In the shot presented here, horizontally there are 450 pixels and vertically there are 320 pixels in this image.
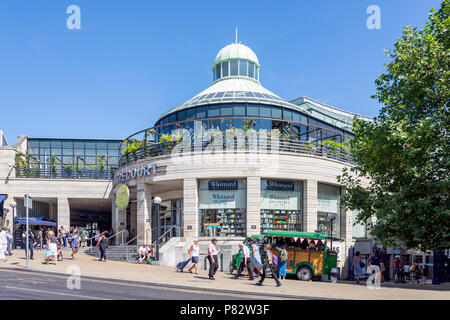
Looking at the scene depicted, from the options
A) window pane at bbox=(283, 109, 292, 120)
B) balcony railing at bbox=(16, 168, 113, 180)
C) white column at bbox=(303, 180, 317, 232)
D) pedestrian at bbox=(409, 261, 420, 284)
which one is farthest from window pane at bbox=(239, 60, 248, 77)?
pedestrian at bbox=(409, 261, 420, 284)

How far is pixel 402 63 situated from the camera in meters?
19.6

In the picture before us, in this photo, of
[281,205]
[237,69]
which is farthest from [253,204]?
[237,69]

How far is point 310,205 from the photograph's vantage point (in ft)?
92.7

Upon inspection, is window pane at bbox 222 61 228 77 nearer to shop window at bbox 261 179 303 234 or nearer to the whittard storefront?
the whittard storefront

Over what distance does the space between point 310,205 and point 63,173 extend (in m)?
25.7

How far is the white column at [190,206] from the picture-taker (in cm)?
2789

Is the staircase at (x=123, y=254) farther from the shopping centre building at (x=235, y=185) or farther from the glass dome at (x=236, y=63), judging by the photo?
the glass dome at (x=236, y=63)

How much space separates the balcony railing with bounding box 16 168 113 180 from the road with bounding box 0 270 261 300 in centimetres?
2661

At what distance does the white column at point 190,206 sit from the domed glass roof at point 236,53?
2328cm

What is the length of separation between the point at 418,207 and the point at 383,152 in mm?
2638
